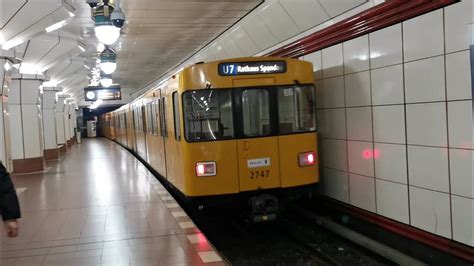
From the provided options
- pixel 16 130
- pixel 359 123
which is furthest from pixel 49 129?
pixel 359 123

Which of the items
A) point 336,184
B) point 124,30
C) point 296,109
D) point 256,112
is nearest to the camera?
point 256,112

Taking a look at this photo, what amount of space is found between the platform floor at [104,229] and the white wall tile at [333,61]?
341 cm

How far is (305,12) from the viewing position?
820 centimetres

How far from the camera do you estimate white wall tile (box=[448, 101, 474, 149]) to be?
472 centimetres

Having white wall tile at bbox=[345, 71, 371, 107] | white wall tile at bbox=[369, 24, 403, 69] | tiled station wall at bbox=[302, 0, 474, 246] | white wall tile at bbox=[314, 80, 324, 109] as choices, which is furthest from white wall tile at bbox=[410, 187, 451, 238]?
white wall tile at bbox=[314, 80, 324, 109]

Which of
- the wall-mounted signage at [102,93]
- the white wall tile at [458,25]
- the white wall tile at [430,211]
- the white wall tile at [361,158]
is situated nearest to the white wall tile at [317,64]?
the white wall tile at [361,158]

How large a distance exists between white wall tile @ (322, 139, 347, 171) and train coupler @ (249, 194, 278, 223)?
4.82ft

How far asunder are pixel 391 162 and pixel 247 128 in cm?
215

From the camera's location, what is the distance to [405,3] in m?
5.53

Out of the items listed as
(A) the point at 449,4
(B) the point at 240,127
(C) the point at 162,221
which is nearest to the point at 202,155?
(B) the point at 240,127

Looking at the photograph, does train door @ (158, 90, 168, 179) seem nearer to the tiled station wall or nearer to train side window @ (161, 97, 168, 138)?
train side window @ (161, 97, 168, 138)

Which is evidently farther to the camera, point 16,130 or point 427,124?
point 16,130

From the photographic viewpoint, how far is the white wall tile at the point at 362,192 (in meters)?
6.70

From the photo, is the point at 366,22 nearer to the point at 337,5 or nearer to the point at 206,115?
the point at 337,5
